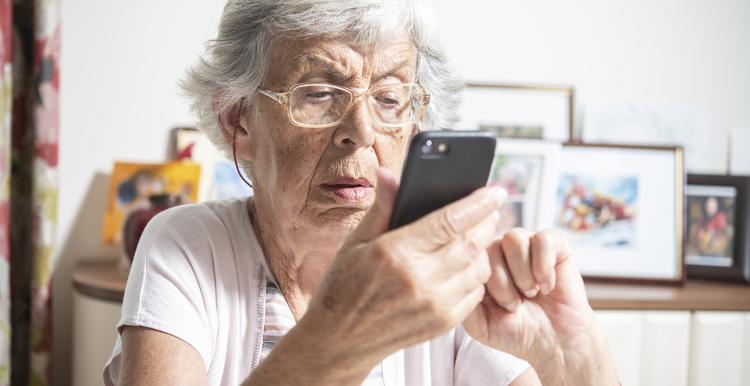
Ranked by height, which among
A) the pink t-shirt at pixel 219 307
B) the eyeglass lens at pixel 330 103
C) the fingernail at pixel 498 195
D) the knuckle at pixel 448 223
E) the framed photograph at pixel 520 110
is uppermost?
the framed photograph at pixel 520 110

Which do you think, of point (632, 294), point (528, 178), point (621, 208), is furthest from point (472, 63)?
point (632, 294)

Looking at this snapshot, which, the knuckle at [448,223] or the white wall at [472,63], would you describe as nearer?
→ the knuckle at [448,223]

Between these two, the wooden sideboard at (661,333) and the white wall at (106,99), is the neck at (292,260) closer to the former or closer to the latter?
the wooden sideboard at (661,333)

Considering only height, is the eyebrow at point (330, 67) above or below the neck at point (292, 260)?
above

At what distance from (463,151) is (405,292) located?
157 mm

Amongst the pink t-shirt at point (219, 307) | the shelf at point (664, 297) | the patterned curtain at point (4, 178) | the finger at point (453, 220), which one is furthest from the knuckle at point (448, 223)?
the patterned curtain at point (4, 178)

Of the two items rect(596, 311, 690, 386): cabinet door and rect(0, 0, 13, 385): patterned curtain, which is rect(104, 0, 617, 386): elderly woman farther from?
rect(596, 311, 690, 386): cabinet door

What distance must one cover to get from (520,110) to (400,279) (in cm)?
166

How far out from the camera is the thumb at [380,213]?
715 millimetres

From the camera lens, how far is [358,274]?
68cm

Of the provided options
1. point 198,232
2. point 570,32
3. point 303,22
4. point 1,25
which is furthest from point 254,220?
point 570,32

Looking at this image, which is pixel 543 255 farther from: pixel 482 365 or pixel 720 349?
pixel 720 349

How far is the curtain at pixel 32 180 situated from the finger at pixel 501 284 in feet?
4.66

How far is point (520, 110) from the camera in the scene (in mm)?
2229
